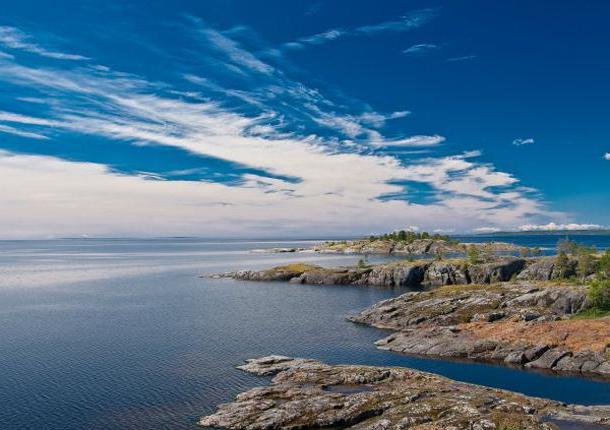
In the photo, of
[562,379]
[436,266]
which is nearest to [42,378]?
[562,379]

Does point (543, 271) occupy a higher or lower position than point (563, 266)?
lower

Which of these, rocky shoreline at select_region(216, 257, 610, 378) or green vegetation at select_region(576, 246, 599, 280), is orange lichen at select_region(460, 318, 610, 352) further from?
green vegetation at select_region(576, 246, 599, 280)

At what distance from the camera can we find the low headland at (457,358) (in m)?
55.3

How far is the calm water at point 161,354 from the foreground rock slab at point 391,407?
291 inches

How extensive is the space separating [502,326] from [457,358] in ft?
54.2

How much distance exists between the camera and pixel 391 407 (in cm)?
5788

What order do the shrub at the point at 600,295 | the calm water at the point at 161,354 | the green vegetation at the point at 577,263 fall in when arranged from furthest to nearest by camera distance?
the green vegetation at the point at 577,263, the shrub at the point at 600,295, the calm water at the point at 161,354

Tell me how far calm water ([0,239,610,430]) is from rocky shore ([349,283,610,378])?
544 cm

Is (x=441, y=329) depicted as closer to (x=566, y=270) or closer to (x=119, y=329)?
(x=119, y=329)

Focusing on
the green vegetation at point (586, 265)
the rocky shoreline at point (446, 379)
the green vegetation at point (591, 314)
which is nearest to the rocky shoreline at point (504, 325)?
the rocky shoreline at point (446, 379)

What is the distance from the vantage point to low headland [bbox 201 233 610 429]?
55.3 m

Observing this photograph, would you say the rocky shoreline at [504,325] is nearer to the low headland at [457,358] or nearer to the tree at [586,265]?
the low headland at [457,358]

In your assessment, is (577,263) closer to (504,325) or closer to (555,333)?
(504,325)

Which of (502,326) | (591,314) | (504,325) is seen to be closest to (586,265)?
(591,314)
